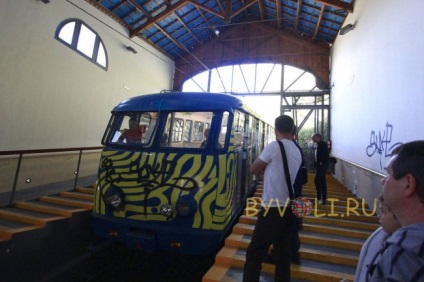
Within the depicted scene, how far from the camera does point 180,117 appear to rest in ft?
11.5

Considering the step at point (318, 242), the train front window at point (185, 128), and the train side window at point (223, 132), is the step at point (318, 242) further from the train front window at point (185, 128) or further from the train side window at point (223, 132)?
the train front window at point (185, 128)

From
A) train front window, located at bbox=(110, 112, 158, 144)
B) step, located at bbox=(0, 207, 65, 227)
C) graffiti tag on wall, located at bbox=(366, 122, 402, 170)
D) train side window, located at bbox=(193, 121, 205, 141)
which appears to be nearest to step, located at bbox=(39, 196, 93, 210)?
step, located at bbox=(0, 207, 65, 227)

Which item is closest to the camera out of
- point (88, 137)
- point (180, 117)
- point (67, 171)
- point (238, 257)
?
point (238, 257)

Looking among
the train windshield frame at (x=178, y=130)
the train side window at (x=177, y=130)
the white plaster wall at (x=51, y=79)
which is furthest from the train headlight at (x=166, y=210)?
the white plaster wall at (x=51, y=79)

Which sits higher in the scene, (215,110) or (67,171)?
(215,110)

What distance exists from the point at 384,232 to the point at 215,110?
104 inches

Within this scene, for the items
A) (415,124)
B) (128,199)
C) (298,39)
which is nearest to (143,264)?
(128,199)

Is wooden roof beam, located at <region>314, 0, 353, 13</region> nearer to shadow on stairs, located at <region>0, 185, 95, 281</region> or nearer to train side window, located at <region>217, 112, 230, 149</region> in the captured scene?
train side window, located at <region>217, 112, 230, 149</region>

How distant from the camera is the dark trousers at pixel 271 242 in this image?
2.12 metres

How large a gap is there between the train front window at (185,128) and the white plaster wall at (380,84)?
2734 mm

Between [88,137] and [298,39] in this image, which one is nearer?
[88,137]

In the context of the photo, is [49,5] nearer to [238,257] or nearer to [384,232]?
[238,257]

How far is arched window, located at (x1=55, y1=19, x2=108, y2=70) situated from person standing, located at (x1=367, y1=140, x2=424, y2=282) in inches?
336

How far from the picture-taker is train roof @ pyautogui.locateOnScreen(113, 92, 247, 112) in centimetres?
342
